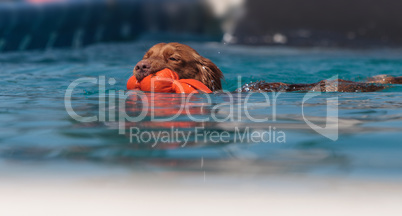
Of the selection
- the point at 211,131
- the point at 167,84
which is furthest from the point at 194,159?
the point at 167,84

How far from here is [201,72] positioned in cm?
421

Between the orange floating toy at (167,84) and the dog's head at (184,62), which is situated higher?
the dog's head at (184,62)

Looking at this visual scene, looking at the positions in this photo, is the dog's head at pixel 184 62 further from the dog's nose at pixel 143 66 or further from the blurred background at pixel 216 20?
the blurred background at pixel 216 20

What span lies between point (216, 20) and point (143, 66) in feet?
24.5

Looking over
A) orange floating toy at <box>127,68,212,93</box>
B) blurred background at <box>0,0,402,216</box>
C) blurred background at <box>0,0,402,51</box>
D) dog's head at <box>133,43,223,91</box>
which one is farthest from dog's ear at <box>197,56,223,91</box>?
blurred background at <box>0,0,402,51</box>

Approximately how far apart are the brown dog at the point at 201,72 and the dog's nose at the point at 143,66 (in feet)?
0.06

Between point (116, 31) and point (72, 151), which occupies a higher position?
point (116, 31)

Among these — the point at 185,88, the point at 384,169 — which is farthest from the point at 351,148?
the point at 185,88

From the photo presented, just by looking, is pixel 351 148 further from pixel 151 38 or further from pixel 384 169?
pixel 151 38

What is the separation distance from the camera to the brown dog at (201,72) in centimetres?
396

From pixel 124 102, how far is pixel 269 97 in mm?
1023

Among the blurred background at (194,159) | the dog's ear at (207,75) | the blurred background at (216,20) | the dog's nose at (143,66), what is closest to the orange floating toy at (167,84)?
the dog's nose at (143,66)

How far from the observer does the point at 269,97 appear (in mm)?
3438

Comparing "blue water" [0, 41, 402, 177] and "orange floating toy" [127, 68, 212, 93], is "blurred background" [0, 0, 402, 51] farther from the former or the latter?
"orange floating toy" [127, 68, 212, 93]
